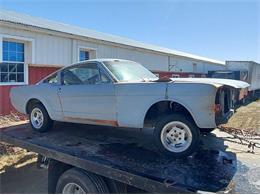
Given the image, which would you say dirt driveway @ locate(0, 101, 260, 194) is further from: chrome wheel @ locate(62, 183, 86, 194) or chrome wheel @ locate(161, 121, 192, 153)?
chrome wheel @ locate(62, 183, 86, 194)

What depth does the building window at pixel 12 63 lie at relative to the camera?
963 centimetres

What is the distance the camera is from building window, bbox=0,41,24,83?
963 cm

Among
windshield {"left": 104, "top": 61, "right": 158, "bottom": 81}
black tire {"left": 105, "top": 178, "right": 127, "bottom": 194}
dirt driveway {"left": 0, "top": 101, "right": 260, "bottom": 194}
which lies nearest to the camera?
dirt driveway {"left": 0, "top": 101, "right": 260, "bottom": 194}

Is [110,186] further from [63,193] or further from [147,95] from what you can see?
[147,95]

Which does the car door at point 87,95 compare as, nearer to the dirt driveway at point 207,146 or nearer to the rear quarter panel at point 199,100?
the rear quarter panel at point 199,100

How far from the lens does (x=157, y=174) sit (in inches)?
114

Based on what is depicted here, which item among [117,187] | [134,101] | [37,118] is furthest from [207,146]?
[37,118]

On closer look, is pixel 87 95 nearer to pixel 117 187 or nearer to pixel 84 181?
pixel 84 181

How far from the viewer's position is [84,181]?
3264mm

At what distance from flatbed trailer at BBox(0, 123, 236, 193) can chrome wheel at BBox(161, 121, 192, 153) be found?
204 millimetres

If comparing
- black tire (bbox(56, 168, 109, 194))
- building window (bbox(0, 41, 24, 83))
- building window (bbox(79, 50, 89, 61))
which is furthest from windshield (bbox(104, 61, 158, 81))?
building window (bbox(79, 50, 89, 61))

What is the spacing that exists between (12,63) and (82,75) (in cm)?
612

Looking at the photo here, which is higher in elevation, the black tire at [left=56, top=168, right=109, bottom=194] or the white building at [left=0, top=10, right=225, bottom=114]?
the white building at [left=0, top=10, right=225, bottom=114]

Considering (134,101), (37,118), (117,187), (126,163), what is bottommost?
(117,187)
